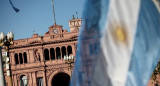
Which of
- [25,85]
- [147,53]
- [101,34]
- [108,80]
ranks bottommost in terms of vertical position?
[25,85]

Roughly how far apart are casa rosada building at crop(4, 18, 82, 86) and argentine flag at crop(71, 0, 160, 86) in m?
38.7

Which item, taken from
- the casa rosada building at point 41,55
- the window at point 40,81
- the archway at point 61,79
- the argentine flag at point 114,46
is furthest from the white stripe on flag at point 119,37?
the archway at point 61,79

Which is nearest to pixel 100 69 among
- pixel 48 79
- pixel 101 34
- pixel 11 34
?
pixel 101 34

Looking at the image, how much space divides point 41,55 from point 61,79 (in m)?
6.44

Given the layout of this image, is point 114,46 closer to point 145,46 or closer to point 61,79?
point 145,46

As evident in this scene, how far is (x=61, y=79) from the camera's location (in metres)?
45.8

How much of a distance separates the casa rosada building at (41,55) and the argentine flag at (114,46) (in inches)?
1524

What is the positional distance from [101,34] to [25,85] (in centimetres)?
4044

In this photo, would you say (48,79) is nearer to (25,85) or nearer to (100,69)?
(25,85)

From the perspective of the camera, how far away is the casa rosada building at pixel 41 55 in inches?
1618

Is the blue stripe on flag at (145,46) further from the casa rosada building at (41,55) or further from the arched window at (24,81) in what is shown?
the arched window at (24,81)

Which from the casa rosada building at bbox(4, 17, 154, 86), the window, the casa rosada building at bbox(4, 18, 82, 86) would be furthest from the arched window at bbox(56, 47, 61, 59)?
the window

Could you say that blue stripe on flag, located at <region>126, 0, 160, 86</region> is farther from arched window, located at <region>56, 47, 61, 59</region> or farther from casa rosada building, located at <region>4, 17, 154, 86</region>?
arched window, located at <region>56, 47, 61, 59</region>

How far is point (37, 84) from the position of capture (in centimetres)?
4088
